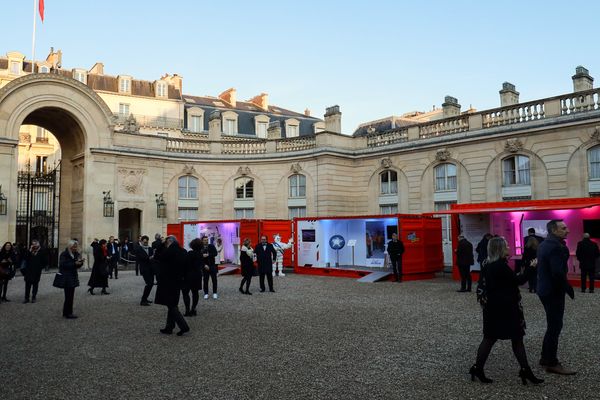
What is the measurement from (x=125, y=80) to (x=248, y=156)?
2070cm

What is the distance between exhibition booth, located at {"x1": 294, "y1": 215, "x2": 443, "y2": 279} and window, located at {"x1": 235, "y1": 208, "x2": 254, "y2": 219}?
7.36 m

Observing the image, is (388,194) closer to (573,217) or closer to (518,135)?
(518,135)

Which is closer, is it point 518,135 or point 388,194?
point 518,135

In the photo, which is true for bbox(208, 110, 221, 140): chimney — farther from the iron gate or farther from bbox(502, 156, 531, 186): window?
bbox(502, 156, 531, 186): window

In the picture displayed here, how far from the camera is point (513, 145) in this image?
71.2 ft

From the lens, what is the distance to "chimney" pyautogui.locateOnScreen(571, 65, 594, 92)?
21.1 meters

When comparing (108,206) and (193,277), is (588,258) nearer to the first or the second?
(193,277)

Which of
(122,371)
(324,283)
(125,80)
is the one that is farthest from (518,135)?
(125,80)

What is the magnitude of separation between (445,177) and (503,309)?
63.6 ft

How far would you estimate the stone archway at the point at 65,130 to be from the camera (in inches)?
976

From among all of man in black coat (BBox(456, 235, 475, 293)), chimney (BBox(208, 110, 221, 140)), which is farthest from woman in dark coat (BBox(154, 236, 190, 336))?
chimney (BBox(208, 110, 221, 140))

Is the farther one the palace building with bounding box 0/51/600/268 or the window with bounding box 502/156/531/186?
the window with bounding box 502/156/531/186

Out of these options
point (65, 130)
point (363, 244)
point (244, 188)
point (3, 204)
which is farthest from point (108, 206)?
point (363, 244)

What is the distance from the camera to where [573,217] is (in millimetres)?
17016
